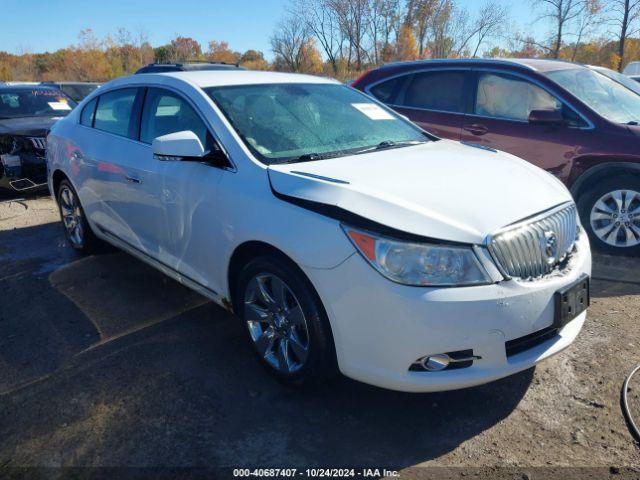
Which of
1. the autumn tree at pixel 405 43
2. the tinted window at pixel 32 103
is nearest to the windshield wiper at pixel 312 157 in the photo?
the tinted window at pixel 32 103

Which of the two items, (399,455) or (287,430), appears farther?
(287,430)

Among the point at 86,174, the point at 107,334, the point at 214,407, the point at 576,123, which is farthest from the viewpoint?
the point at 576,123

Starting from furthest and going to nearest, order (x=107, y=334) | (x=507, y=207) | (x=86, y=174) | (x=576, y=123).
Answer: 1. (x=576, y=123)
2. (x=86, y=174)
3. (x=107, y=334)
4. (x=507, y=207)

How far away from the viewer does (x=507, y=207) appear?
2.62 metres

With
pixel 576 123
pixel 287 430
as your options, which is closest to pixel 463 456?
pixel 287 430

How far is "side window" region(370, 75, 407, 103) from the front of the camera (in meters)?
6.21

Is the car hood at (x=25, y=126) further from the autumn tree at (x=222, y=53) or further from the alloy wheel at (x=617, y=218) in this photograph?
the autumn tree at (x=222, y=53)

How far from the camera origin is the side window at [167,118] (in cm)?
344

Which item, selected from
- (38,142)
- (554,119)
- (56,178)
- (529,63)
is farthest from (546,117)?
(38,142)

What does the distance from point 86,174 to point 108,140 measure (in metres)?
0.51

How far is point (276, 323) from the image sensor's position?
9.70ft

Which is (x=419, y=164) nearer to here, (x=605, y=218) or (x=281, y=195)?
(x=281, y=195)

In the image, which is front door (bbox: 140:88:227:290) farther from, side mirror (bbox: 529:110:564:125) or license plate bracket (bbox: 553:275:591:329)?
side mirror (bbox: 529:110:564:125)

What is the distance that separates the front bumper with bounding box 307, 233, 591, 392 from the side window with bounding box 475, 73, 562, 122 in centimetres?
320
